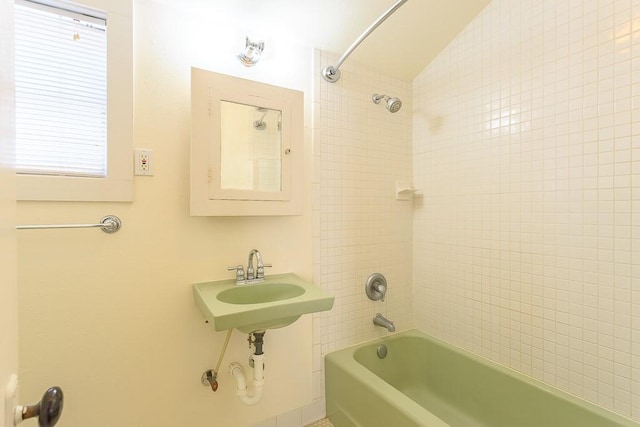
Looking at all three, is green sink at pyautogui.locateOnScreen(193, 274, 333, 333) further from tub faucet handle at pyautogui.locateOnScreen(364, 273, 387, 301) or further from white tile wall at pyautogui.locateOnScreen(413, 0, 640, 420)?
white tile wall at pyautogui.locateOnScreen(413, 0, 640, 420)

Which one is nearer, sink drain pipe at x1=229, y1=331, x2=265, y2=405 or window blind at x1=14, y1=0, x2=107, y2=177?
window blind at x1=14, y1=0, x2=107, y2=177

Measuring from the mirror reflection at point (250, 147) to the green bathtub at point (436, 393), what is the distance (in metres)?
1.09

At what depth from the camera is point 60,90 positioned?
1174mm

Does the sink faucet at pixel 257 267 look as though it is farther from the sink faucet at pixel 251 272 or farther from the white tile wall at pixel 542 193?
the white tile wall at pixel 542 193

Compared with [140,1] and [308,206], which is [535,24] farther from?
[140,1]

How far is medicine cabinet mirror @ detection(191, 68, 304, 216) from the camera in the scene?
4.31 ft

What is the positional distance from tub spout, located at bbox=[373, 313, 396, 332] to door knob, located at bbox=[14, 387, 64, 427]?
5.46 feet

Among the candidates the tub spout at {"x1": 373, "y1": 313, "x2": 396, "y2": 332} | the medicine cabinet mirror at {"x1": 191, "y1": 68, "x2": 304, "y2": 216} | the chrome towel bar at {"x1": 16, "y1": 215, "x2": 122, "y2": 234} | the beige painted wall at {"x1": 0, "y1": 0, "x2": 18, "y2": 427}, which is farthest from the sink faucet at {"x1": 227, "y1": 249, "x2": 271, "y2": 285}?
the beige painted wall at {"x1": 0, "y1": 0, "x2": 18, "y2": 427}

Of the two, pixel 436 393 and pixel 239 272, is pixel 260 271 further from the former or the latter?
pixel 436 393

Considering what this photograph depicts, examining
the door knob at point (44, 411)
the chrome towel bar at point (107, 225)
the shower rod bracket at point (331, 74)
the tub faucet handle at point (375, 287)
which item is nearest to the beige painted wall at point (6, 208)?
the door knob at point (44, 411)

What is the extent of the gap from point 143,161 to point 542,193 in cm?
189

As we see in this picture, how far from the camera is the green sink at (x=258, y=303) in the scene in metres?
1.11

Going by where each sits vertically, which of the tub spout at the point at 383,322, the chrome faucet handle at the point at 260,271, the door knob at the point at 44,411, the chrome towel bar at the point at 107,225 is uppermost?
the chrome towel bar at the point at 107,225

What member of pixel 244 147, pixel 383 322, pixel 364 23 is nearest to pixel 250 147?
pixel 244 147
